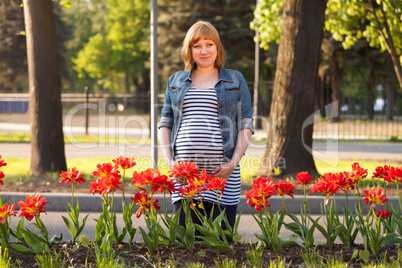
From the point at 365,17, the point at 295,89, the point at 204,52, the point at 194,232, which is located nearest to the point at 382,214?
the point at 194,232

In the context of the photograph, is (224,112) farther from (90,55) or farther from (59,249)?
(90,55)

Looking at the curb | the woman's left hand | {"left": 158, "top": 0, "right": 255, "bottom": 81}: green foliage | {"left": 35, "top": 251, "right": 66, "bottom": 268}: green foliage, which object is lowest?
the curb

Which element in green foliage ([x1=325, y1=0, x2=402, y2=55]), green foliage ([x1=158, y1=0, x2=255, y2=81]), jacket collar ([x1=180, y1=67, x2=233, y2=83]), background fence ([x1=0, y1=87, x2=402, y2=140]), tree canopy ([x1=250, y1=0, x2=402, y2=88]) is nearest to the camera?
jacket collar ([x1=180, y1=67, x2=233, y2=83])

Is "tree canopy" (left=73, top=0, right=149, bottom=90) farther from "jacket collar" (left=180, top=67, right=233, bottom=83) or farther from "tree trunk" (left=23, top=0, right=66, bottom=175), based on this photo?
"jacket collar" (left=180, top=67, right=233, bottom=83)

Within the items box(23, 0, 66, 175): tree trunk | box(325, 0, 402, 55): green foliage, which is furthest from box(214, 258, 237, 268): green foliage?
box(325, 0, 402, 55): green foliage

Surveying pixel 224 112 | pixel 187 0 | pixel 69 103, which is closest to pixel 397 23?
pixel 224 112

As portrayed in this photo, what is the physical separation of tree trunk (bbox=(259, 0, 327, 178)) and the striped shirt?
5255 millimetres

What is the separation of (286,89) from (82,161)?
5.05 m

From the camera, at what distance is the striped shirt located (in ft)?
13.0

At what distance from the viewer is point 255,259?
11.7ft

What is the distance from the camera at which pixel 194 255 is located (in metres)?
3.76

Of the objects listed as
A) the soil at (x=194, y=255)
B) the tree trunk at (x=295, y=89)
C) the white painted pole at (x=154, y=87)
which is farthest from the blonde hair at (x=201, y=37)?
the tree trunk at (x=295, y=89)

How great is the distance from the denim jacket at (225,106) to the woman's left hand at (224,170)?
8 cm

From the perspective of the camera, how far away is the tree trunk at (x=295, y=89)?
9.20 m
